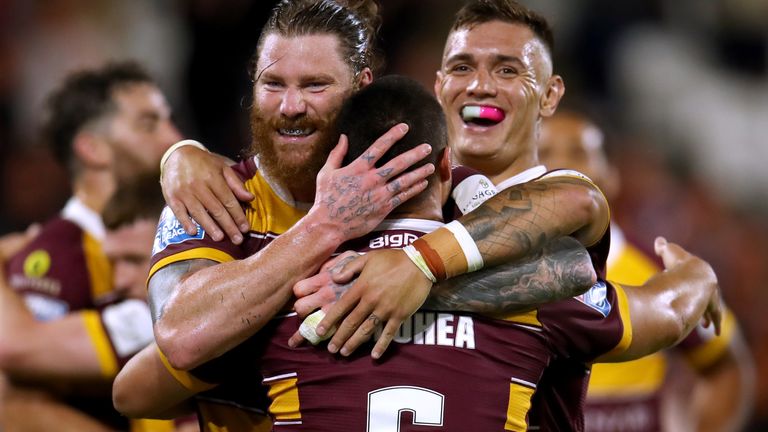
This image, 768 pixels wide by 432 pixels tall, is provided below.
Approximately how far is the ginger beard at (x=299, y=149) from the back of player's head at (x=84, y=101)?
295 cm

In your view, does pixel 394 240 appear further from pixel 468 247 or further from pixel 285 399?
pixel 285 399

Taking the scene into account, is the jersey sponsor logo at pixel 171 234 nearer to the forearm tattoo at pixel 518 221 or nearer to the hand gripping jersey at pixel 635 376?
the forearm tattoo at pixel 518 221

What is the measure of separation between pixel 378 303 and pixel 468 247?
0.93 feet

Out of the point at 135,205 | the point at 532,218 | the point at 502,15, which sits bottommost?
the point at 532,218

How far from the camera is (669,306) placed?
11.8 feet

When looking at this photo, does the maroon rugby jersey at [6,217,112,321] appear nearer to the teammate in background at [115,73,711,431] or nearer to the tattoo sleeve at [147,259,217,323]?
the tattoo sleeve at [147,259,217,323]

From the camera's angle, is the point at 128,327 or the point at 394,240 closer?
the point at 394,240

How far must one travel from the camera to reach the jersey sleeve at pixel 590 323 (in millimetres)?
3229

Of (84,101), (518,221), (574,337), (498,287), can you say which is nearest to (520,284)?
(498,287)

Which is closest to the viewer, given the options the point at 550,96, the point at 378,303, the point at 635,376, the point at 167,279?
the point at 378,303

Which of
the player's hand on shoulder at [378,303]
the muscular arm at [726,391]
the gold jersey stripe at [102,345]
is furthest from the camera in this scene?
the muscular arm at [726,391]

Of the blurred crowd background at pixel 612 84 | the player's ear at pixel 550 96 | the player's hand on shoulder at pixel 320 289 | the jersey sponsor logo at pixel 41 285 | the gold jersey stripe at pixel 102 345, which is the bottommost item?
the gold jersey stripe at pixel 102 345

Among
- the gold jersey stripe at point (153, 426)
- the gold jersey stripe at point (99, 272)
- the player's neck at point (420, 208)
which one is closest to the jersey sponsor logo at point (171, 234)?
the player's neck at point (420, 208)

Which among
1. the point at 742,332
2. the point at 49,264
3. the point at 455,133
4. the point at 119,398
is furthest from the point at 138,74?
the point at 742,332
